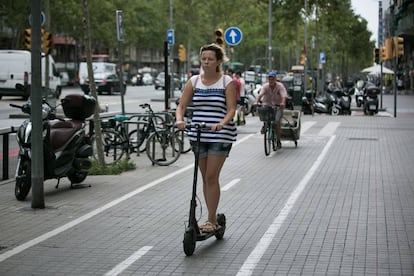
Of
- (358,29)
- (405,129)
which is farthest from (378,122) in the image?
(358,29)

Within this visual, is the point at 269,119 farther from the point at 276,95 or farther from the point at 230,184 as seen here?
the point at 230,184

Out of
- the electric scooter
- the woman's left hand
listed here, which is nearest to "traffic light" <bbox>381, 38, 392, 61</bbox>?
Result: the electric scooter

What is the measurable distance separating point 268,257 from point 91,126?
8139 millimetres

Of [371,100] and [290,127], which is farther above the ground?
[371,100]

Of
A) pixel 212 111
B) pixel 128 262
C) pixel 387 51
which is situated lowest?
pixel 128 262

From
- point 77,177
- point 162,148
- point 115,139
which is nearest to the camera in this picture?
point 77,177

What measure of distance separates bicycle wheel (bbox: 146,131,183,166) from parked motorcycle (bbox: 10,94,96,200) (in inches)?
103

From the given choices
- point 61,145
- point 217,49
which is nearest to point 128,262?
point 217,49

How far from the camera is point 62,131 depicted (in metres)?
11.6

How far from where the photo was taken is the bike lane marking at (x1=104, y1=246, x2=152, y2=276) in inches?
274

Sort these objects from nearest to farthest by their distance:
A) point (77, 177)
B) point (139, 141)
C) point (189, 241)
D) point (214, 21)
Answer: point (189, 241), point (77, 177), point (139, 141), point (214, 21)

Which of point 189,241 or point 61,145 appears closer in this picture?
point 189,241

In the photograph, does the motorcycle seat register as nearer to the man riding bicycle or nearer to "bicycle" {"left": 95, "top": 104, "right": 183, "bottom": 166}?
"bicycle" {"left": 95, "top": 104, "right": 183, "bottom": 166}

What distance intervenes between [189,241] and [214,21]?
65.0 metres
